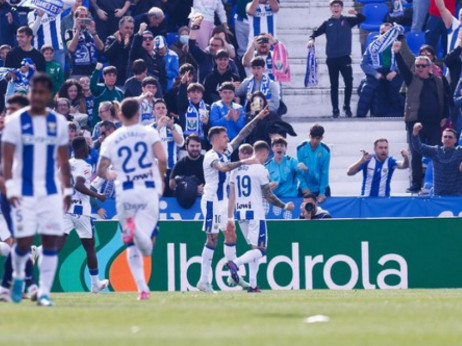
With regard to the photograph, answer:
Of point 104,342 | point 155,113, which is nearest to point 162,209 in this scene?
point 155,113

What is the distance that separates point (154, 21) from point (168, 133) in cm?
355

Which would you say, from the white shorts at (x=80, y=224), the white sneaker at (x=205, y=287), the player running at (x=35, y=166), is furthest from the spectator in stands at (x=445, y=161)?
the player running at (x=35, y=166)

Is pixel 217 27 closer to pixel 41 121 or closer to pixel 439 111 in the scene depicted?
pixel 439 111

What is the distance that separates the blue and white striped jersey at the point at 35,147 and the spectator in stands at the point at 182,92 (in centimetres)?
1115

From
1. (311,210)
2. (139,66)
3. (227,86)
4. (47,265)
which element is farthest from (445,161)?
(47,265)

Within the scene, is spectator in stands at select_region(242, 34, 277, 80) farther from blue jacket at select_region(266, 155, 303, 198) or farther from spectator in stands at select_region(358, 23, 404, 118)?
blue jacket at select_region(266, 155, 303, 198)

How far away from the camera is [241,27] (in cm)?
2888

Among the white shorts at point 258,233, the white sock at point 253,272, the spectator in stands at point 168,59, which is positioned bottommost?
the white sock at point 253,272

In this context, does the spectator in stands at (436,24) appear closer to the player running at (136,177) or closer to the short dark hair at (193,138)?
the short dark hair at (193,138)

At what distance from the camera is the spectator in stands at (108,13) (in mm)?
28750

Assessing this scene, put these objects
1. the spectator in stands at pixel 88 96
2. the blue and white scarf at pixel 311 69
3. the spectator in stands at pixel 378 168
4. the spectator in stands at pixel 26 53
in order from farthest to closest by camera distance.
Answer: the blue and white scarf at pixel 311 69
the spectator in stands at pixel 88 96
the spectator in stands at pixel 26 53
the spectator in stands at pixel 378 168

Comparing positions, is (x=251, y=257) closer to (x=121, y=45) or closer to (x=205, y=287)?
(x=205, y=287)

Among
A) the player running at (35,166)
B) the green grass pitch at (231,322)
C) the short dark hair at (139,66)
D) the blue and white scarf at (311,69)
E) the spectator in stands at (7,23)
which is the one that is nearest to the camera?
the green grass pitch at (231,322)

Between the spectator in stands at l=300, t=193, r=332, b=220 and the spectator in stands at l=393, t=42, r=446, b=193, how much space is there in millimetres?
2638
